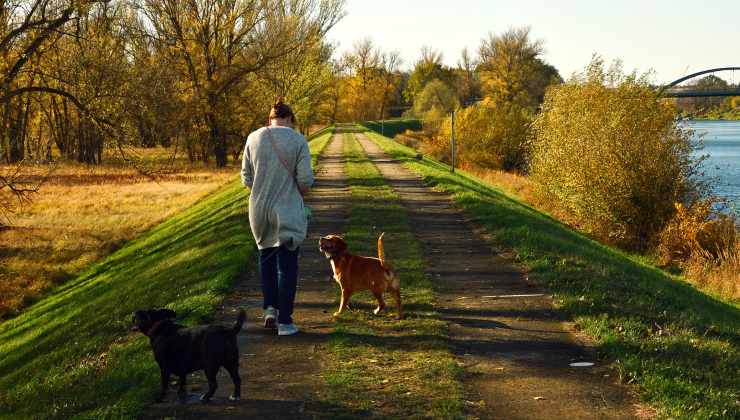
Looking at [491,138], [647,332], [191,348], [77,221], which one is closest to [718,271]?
[647,332]

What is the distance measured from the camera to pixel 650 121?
71.0 ft

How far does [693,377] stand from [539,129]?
930 inches

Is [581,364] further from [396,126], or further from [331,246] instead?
[396,126]

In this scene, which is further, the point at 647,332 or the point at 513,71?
the point at 513,71

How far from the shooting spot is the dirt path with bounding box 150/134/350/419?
16.8 feet

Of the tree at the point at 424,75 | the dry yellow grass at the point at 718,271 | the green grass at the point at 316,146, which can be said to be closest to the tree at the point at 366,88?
the tree at the point at 424,75

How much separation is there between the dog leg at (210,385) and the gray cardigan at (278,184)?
1.66 m

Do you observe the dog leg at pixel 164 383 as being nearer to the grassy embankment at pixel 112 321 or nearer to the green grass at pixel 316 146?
the grassy embankment at pixel 112 321

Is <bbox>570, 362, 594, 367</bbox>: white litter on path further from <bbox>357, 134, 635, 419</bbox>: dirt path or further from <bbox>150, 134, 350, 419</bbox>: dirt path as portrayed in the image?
<bbox>150, 134, 350, 419</bbox>: dirt path

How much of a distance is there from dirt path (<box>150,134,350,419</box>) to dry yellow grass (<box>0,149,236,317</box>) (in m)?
8.71

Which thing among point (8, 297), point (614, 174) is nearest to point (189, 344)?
point (8, 297)

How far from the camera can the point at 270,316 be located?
6.97 m

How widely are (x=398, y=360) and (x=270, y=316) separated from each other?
153cm

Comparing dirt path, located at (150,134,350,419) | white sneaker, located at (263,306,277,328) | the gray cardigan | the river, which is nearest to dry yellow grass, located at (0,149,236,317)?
dirt path, located at (150,134,350,419)
